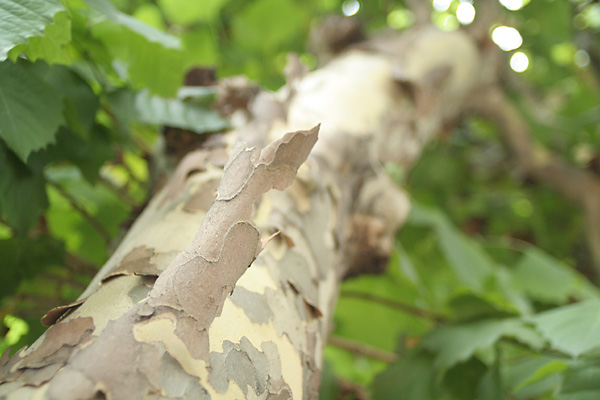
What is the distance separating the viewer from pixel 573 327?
498 mm

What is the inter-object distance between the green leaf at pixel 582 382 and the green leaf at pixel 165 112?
427 mm

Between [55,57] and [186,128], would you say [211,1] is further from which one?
[55,57]

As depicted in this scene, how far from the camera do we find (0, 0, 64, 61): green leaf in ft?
0.96

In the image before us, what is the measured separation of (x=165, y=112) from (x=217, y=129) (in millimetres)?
57

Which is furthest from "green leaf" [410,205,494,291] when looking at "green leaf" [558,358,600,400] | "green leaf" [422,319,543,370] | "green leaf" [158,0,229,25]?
"green leaf" [158,0,229,25]

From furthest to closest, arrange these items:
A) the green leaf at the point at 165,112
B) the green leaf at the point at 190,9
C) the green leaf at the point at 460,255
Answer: the green leaf at the point at 190,9 → the green leaf at the point at 460,255 → the green leaf at the point at 165,112

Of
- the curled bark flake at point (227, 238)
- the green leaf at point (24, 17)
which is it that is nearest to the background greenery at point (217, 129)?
the green leaf at point (24, 17)

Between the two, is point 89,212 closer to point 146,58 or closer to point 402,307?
point 146,58

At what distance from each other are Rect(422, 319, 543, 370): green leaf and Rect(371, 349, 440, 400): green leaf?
0.07 feet

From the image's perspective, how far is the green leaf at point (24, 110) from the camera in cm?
34

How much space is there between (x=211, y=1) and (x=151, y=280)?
0.87 m

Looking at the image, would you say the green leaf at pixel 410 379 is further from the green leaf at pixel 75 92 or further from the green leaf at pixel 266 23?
the green leaf at pixel 266 23

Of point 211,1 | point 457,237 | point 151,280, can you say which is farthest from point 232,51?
point 151,280

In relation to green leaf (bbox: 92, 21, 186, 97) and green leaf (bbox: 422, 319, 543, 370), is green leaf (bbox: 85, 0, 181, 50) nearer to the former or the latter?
green leaf (bbox: 92, 21, 186, 97)
